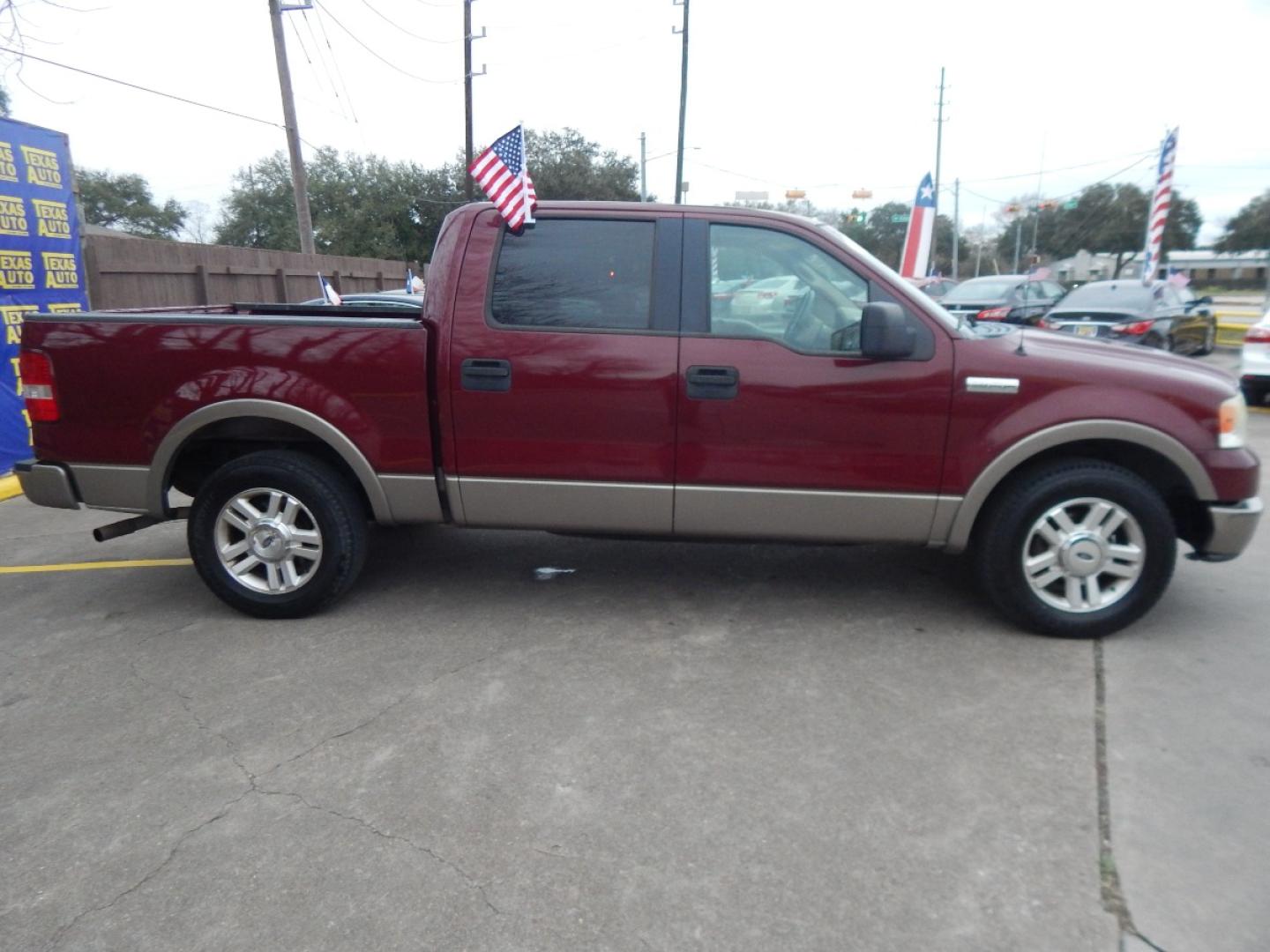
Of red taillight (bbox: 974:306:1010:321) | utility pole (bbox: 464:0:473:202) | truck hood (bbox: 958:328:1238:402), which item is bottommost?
red taillight (bbox: 974:306:1010:321)

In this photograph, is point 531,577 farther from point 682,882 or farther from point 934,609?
point 682,882

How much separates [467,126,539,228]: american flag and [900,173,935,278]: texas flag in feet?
22.3

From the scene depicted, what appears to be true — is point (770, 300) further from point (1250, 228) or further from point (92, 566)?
point (1250, 228)

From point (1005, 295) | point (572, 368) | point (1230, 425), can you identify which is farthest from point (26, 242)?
point (1005, 295)

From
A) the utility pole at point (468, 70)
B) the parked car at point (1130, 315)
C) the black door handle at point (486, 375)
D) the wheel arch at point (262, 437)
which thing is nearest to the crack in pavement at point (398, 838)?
the wheel arch at point (262, 437)

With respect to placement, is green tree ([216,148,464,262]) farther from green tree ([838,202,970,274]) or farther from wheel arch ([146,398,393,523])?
wheel arch ([146,398,393,523])

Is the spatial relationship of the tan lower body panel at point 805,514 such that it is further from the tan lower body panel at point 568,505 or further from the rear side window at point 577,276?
the rear side window at point 577,276

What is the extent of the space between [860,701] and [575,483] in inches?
63.1

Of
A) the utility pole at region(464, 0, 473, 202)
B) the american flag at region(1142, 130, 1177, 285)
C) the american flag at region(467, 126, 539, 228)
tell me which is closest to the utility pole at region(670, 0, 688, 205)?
the utility pole at region(464, 0, 473, 202)

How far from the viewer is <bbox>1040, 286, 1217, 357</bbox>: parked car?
39.7 ft

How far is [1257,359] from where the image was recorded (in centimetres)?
1116

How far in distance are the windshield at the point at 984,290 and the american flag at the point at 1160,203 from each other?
2.06 metres

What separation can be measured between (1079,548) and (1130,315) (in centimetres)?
985

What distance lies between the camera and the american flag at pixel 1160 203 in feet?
46.8
